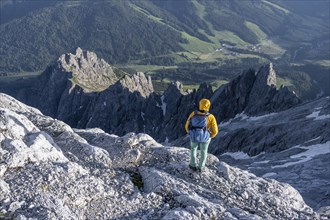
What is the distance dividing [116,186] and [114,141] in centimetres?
639

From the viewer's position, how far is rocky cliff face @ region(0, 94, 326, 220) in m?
19.0

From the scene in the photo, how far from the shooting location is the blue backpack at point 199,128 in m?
23.7

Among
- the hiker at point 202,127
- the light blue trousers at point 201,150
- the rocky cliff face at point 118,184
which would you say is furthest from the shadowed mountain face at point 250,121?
the hiker at point 202,127

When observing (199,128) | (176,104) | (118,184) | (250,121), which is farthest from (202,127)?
(176,104)

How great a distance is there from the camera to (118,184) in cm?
2173

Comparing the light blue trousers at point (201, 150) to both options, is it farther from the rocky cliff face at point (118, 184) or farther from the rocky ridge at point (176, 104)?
the rocky ridge at point (176, 104)

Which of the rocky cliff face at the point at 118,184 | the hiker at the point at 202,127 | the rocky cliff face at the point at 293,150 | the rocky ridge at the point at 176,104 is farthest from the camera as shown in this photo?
the rocky ridge at the point at 176,104

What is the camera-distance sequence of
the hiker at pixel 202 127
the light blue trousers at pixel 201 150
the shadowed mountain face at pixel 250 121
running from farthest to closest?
1. the shadowed mountain face at pixel 250 121
2. the light blue trousers at pixel 201 150
3. the hiker at pixel 202 127

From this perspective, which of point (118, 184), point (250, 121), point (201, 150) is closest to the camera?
point (118, 184)

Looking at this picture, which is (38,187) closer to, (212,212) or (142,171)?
(142,171)

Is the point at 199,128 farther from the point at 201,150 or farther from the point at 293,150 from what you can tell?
the point at 293,150

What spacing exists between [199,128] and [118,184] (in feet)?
19.5

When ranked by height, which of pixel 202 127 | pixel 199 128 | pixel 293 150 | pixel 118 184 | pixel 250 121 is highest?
pixel 202 127

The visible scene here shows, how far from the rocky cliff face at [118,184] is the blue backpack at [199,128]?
2.28 metres
